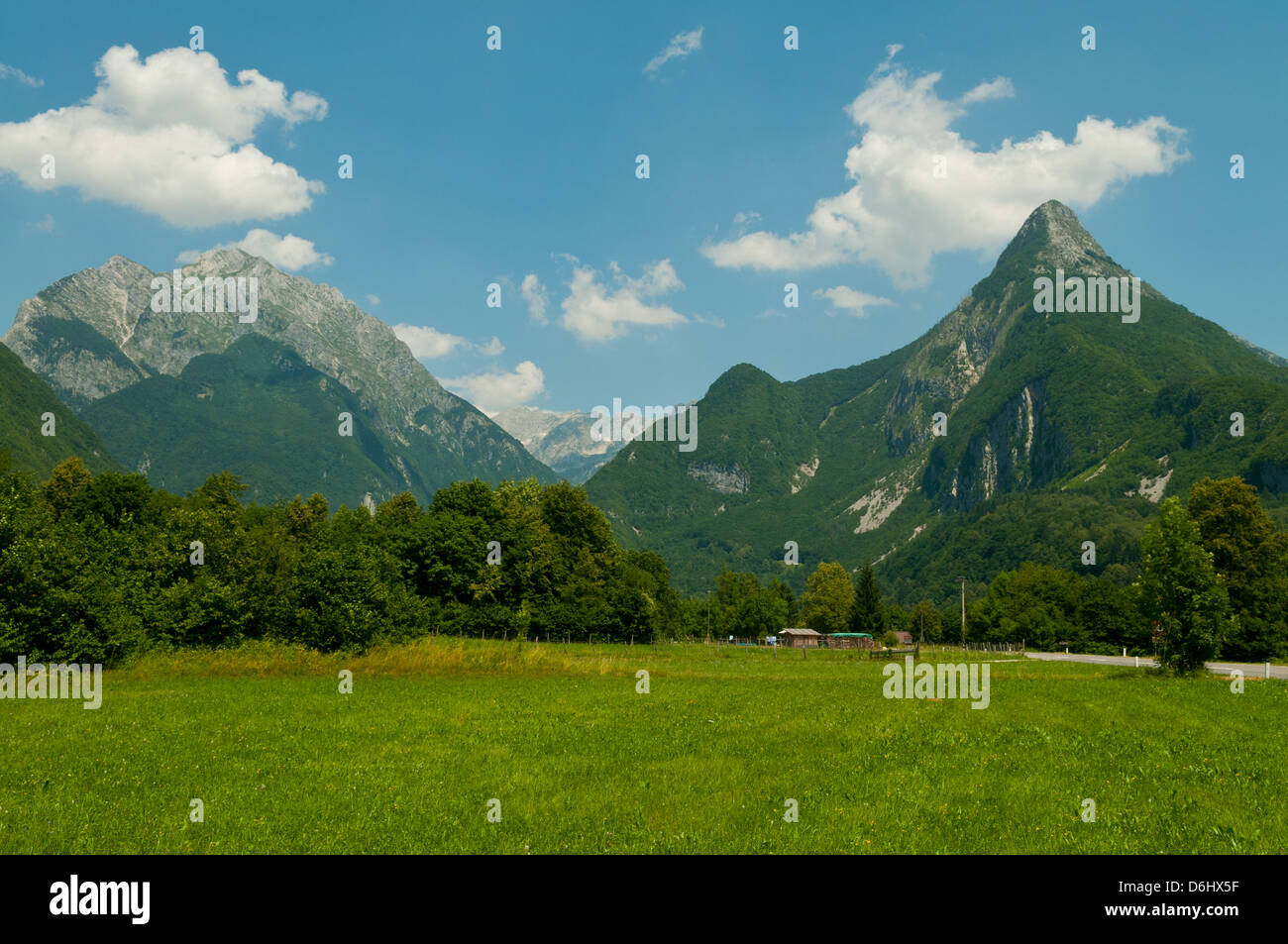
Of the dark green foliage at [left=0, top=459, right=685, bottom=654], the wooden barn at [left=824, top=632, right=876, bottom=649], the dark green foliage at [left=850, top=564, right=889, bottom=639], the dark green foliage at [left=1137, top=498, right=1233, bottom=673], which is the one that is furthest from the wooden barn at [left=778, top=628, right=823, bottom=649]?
the dark green foliage at [left=1137, top=498, right=1233, bottom=673]

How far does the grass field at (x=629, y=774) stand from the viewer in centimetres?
1219

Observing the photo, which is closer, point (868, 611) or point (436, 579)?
point (436, 579)

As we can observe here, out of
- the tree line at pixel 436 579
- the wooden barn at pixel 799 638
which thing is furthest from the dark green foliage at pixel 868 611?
the wooden barn at pixel 799 638

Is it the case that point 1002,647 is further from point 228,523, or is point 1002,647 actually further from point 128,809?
point 128,809

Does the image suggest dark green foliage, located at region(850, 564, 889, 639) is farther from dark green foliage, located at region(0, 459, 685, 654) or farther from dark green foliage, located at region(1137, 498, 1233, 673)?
dark green foliage, located at region(1137, 498, 1233, 673)

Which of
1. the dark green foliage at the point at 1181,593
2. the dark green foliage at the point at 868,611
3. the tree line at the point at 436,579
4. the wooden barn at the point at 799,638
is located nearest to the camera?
the tree line at the point at 436,579

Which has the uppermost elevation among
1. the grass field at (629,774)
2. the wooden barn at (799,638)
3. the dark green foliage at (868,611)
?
the grass field at (629,774)

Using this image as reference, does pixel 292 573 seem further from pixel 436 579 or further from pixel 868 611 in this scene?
pixel 868 611

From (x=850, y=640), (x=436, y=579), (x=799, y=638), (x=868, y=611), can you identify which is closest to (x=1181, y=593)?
(x=436, y=579)

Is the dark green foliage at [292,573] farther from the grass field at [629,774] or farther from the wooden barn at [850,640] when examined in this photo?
the wooden barn at [850,640]

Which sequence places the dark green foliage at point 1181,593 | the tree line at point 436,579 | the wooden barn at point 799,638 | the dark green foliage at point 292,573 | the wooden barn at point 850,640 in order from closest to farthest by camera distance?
the dark green foliage at point 292,573, the tree line at point 436,579, the dark green foliage at point 1181,593, the wooden barn at point 850,640, the wooden barn at point 799,638

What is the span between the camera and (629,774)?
1702 centimetres

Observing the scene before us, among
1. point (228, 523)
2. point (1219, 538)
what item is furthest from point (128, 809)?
point (1219, 538)
